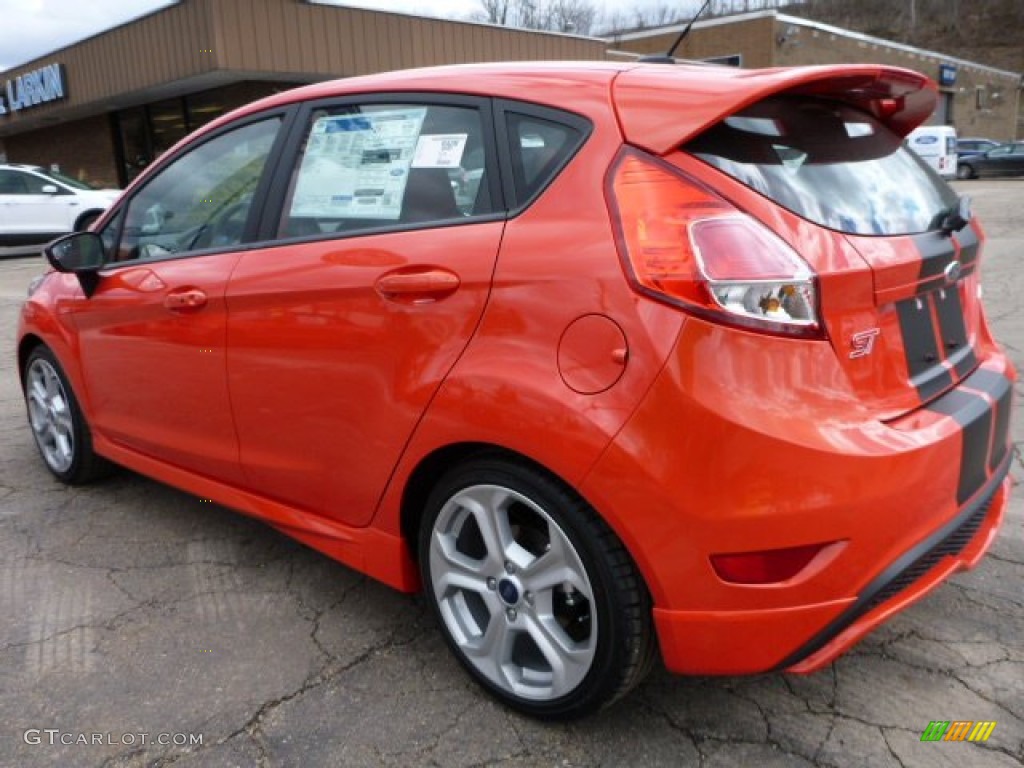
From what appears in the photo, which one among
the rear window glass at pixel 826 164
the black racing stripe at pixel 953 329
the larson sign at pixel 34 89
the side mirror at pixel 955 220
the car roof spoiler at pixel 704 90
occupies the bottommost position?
the black racing stripe at pixel 953 329

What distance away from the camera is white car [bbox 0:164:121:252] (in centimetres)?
1451

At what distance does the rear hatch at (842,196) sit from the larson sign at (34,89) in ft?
77.1

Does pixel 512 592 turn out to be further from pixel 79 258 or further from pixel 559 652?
pixel 79 258

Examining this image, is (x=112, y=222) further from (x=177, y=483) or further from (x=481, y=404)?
(x=481, y=404)

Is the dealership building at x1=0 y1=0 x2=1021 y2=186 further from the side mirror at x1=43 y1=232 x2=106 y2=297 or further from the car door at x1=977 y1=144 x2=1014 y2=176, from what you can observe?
the side mirror at x1=43 y1=232 x2=106 y2=297

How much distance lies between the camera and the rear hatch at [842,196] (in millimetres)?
1813

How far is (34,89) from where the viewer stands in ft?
74.2

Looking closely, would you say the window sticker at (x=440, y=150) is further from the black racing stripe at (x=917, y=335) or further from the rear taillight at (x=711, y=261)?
the black racing stripe at (x=917, y=335)

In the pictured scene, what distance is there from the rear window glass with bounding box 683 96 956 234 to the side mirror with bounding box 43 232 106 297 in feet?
8.15

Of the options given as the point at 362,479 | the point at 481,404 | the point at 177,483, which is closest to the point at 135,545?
the point at 177,483

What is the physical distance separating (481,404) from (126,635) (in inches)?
58.9

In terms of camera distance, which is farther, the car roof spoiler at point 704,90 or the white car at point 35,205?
the white car at point 35,205

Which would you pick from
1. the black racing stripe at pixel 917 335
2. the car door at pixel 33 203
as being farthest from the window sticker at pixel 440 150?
the car door at pixel 33 203
